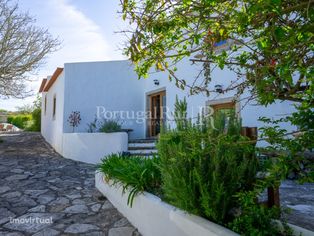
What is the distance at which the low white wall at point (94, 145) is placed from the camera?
9508mm

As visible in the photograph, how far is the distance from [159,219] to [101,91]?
926cm

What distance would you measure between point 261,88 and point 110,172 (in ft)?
14.0

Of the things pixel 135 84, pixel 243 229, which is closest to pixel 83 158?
pixel 135 84

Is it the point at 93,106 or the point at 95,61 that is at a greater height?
the point at 95,61

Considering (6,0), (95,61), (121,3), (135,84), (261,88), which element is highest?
(6,0)

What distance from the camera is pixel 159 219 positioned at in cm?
350

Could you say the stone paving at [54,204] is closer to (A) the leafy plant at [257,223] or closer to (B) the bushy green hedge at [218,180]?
(B) the bushy green hedge at [218,180]

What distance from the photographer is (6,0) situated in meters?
11.3

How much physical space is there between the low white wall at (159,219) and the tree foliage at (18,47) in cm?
969

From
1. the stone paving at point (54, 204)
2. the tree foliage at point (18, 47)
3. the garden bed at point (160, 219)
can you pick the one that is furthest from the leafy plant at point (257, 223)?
the tree foliage at point (18, 47)

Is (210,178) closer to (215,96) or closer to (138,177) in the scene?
(138,177)

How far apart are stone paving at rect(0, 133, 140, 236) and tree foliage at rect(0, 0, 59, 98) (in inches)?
201

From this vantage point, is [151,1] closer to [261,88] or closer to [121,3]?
[121,3]

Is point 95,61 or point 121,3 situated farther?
point 95,61
